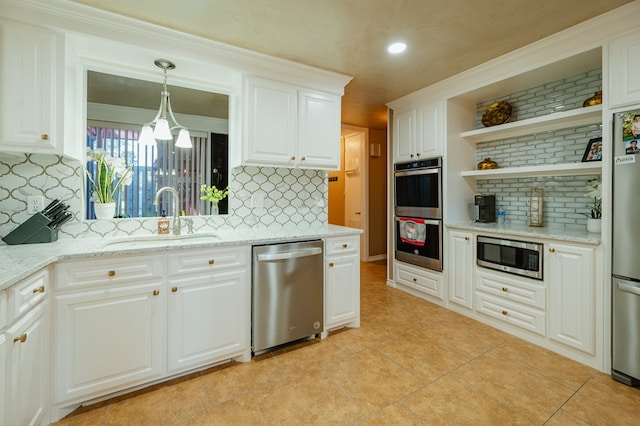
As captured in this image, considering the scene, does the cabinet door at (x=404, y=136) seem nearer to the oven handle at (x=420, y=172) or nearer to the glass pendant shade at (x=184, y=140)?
the oven handle at (x=420, y=172)

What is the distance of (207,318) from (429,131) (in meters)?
2.99

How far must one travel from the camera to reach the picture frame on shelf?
94.5 inches

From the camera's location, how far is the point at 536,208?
2.84 meters

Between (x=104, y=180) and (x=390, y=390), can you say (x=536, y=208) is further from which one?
(x=104, y=180)

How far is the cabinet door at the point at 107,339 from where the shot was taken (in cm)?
161

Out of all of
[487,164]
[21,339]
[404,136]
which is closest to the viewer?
[21,339]

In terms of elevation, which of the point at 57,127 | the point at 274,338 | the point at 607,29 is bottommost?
the point at 274,338

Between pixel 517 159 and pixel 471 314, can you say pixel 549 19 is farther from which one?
pixel 471 314

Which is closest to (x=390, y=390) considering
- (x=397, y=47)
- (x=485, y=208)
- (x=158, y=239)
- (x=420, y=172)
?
(x=158, y=239)

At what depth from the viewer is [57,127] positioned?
72.6 inches

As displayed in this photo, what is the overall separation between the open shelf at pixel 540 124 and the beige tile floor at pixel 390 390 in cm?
196

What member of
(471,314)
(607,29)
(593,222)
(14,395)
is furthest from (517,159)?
(14,395)

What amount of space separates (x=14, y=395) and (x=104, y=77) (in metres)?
2.16

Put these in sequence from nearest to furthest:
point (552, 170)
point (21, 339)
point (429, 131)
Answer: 1. point (21, 339)
2. point (552, 170)
3. point (429, 131)
